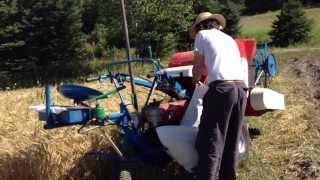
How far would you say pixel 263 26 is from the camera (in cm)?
4256

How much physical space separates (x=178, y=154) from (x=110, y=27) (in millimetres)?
24185

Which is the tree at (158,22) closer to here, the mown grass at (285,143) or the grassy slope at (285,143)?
the grassy slope at (285,143)

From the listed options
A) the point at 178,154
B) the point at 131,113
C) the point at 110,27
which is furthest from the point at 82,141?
the point at 110,27

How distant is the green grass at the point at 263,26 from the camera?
30.6 m

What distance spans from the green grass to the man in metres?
21.4

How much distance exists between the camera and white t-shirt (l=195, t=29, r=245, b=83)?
5.88 meters

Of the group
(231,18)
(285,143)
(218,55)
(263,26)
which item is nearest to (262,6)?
(263,26)

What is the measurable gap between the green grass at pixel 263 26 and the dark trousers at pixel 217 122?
70.4 feet

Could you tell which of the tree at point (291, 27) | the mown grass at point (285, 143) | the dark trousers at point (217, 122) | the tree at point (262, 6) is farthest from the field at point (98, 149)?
the tree at point (262, 6)

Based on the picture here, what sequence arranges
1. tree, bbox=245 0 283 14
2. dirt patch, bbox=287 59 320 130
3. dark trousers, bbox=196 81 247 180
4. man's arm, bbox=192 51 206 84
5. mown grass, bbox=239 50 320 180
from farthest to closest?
tree, bbox=245 0 283 14 < dirt patch, bbox=287 59 320 130 < mown grass, bbox=239 50 320 180 < man's arm, bbox=192 51 206 84 < dark trousers, bbox=196 81 247 180

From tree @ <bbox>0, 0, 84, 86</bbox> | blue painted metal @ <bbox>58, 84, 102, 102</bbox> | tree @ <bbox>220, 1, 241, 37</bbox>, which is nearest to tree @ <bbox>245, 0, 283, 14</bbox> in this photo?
tree @ <bbox>220, 1, 241, 37</bbox>

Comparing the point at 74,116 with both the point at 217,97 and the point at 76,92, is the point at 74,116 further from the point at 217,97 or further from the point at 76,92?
the point at 217,97

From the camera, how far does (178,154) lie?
6.25m

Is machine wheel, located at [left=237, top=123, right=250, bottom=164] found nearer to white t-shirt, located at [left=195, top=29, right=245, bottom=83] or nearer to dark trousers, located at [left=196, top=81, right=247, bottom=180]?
dark trousers, located at [left=196, top=81, right=247, bottom=180]
